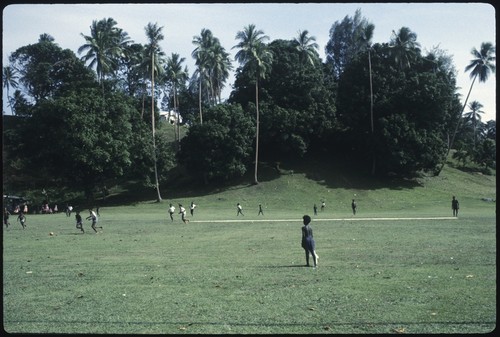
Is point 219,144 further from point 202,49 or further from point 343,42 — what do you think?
point 343,42

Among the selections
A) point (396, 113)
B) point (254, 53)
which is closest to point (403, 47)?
point (396, 113)

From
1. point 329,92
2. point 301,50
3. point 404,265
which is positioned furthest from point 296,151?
point 404,265

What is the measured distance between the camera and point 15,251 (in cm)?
2208

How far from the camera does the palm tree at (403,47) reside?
77.2m

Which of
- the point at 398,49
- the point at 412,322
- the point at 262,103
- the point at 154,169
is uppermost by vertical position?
the point at 398,49

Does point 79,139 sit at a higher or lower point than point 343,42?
lower

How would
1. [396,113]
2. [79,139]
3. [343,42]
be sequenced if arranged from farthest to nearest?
[343,42] < [396,113] < [79,139]

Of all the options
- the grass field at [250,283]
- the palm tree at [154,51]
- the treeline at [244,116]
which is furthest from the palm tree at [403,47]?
the grass field at [250,283]

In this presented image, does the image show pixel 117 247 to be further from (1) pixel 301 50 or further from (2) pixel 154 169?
(1) pixel 301 50

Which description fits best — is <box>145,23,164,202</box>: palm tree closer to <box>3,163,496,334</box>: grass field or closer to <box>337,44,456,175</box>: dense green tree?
<box>337,44,456,175</box>: dense green tree

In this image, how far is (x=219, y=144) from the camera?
233 feet

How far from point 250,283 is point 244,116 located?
61364 mm

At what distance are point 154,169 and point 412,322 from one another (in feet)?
205

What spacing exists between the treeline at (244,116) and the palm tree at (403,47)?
14 centimetres
